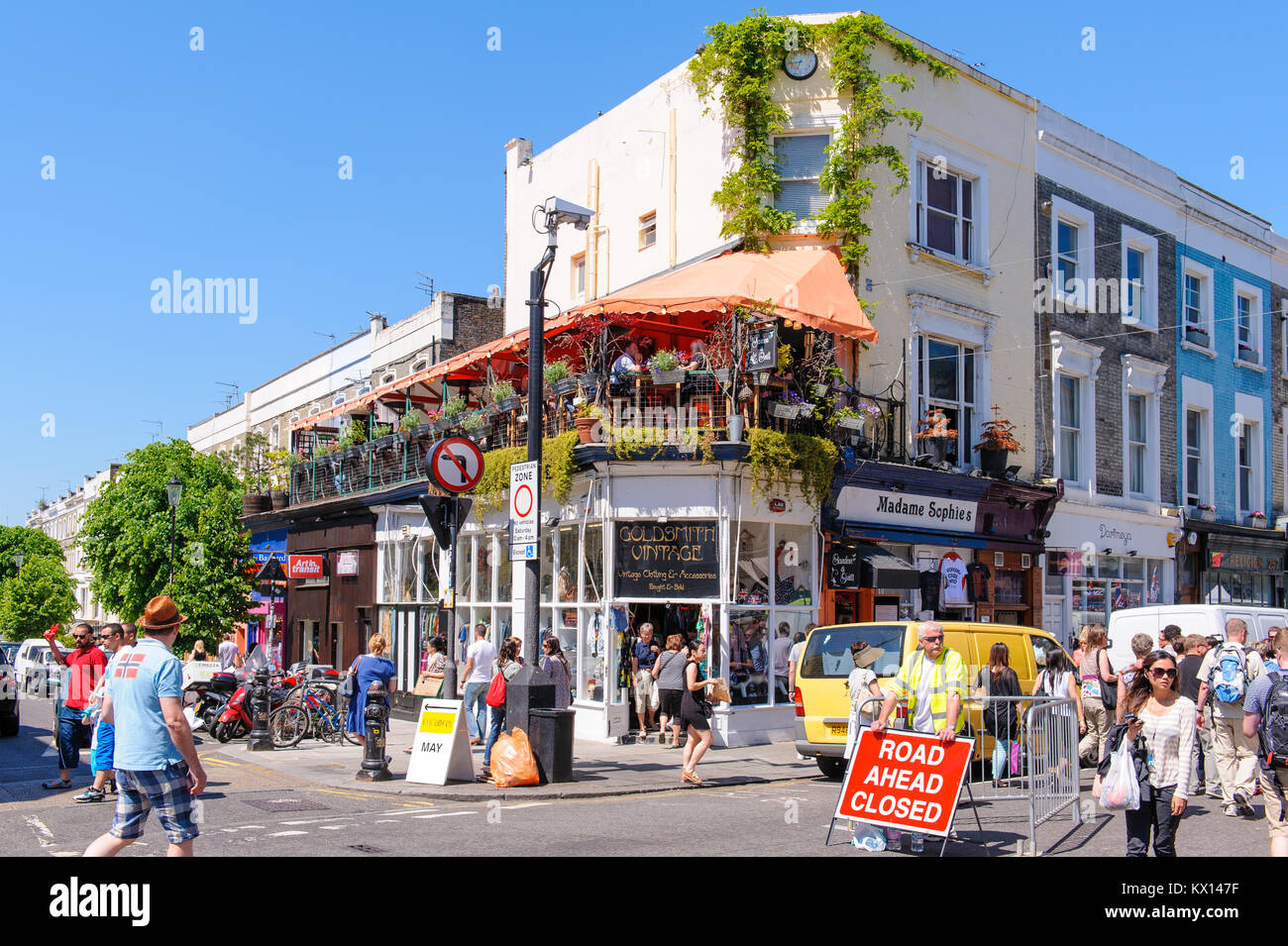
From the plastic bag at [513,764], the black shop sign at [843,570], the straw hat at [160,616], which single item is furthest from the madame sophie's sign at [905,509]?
the straw hat at [160,616]

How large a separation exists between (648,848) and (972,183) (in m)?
16.7

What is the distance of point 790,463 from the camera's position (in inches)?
685

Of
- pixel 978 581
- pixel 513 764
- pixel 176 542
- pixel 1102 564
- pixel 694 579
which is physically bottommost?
pixel 513 764

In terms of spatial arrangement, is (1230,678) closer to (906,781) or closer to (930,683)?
(930,683)

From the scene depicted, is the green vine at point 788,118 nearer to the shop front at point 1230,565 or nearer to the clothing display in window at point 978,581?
the clothing display in window at point 978,581

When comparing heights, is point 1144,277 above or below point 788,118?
below

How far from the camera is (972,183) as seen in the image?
21875 mm

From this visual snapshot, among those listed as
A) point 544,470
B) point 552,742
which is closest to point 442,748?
point 552,742

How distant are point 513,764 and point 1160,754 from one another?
7243 millimetres

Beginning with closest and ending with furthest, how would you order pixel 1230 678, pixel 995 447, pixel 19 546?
pixel 1230 678 → pixel 995 447 → pixel 19 546

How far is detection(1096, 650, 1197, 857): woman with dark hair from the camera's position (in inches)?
291

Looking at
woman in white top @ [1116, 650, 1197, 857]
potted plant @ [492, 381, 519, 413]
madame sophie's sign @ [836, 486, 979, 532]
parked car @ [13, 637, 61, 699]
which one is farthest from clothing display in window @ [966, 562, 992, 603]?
parked car @ [13, 637, 61, 699]

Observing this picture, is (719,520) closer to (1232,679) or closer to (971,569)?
(971,569)

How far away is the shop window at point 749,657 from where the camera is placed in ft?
57.2
